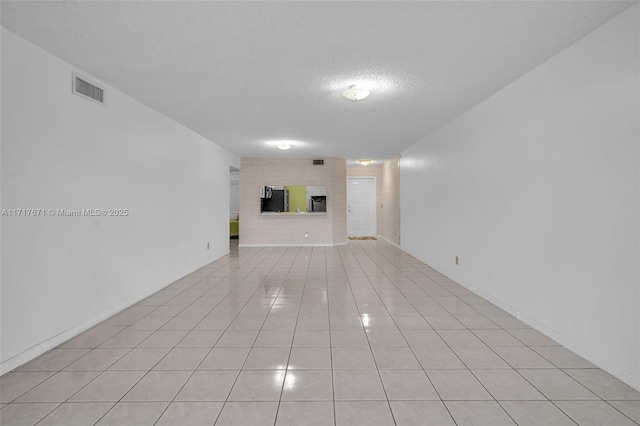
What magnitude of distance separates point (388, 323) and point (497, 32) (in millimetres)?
2681

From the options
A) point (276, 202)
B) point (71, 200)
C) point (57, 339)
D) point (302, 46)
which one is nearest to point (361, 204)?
point (276, 202)

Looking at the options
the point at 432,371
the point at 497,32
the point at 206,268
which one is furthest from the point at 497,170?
the point at 206,268

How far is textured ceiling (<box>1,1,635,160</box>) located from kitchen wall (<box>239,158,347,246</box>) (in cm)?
436

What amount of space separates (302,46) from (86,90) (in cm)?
220

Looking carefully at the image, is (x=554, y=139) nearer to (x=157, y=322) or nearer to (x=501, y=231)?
(x=501, y=231)

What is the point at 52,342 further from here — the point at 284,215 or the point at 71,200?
the point at 284,215

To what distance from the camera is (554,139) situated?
2.69m

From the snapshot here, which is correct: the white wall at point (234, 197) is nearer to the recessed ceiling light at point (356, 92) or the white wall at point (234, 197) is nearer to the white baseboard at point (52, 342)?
the white baseboard at point (52, 342)

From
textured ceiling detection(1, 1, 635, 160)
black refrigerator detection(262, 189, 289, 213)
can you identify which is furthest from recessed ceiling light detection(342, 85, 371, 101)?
black refrigerator detection(262, 189, 289, 213)

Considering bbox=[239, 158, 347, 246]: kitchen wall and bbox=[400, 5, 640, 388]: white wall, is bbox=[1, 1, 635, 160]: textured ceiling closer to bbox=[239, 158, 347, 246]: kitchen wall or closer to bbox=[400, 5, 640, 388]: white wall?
bbox=[400, 5, 640, 388]: white wall

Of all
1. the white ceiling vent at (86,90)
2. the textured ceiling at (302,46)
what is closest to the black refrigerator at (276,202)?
the textured ceiling at (302,46)

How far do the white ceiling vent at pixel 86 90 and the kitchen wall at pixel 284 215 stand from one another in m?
5.40

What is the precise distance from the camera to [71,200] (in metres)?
2.83

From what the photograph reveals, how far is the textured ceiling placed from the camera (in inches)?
81.2
